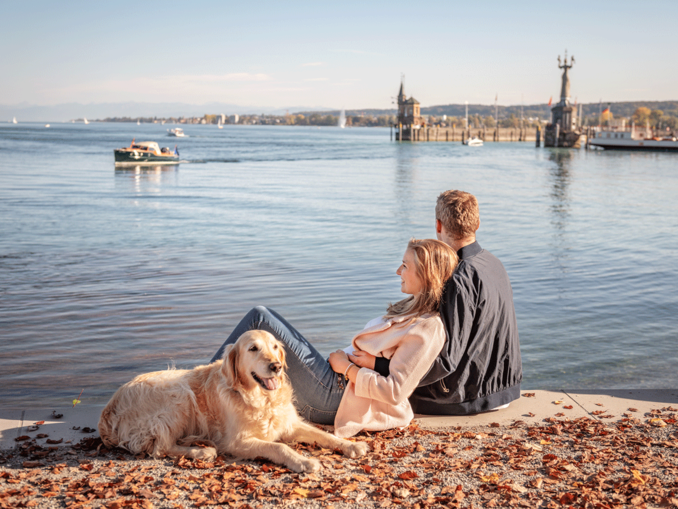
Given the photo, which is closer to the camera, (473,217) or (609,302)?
(473,217)

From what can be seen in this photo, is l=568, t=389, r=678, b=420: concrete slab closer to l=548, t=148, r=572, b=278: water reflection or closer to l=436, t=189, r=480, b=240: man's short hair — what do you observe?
l=436, t=189, r=480, b=240: man's short hair

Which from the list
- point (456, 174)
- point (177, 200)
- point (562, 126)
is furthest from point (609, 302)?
point (562, 126)

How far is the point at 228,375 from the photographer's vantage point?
3.91 metres

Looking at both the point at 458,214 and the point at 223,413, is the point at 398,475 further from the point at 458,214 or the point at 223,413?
the point at 458,214

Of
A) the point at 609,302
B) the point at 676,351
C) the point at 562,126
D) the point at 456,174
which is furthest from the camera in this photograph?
the point at 562,126

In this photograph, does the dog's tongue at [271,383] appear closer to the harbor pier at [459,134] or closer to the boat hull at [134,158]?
the boat hull at [134,158]

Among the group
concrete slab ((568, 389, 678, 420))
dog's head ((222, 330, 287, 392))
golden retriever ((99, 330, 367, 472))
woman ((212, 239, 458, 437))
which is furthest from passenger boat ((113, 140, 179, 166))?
dog's head ((222, 330, 287, 392))

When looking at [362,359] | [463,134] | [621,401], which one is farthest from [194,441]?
[463,134]

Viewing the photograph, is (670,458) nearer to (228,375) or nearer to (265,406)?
(265,406)

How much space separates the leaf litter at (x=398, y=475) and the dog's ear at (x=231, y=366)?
1.73 feet

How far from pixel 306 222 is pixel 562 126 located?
11309 cm

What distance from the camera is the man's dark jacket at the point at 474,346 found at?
13.4 ft

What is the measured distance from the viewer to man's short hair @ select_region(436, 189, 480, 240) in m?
4.31

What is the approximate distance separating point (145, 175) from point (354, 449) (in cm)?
4622
